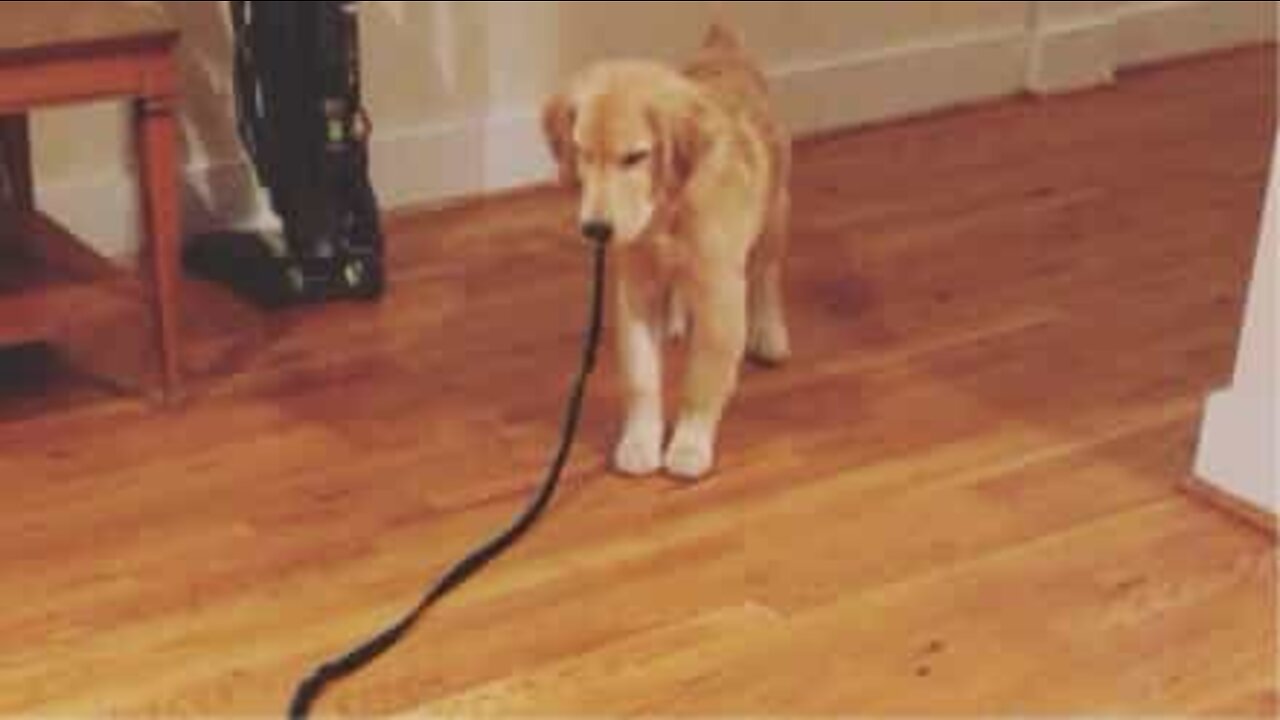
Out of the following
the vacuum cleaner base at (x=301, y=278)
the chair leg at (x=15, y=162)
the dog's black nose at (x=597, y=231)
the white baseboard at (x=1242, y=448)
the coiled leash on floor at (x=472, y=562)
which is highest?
the dog's black nose at (x=597, y=231)

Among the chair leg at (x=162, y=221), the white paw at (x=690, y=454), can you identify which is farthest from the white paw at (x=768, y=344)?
the chair leg at (x=162, y=221)

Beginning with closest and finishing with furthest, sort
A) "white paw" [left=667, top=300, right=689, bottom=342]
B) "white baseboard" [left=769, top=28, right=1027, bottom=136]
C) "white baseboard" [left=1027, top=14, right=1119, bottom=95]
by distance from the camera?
"white paw" [left=667, top=300, right=689, bottom=342], "white baseboard" [left=769, top=28, right=1027, bottom=136], "white baseboard" [left=1027, top=14, right=1119, bottom=95]

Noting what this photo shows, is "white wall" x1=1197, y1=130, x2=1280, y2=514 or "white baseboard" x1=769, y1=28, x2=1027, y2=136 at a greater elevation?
"white wall" x1=1197, y1=130, x2=1280, y2=514

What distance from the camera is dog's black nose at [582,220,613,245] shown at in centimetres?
220

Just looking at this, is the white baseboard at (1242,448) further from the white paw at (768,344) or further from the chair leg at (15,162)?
the chair leg at (15,162)

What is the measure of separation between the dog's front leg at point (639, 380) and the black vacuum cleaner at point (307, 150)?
691 mm

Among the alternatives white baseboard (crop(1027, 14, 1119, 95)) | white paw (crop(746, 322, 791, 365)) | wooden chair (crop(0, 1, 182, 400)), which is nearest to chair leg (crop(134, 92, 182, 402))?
wooden chair (crop(0, 1, 182, 400))

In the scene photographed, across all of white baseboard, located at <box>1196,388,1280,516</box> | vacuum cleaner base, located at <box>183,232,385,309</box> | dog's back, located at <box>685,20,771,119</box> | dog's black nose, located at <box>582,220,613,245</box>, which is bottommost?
vacuum cleaner base, located at <box>183,232,385,309</box>

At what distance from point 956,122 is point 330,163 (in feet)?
5.02

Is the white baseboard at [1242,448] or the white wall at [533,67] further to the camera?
the white wall at [533,67]

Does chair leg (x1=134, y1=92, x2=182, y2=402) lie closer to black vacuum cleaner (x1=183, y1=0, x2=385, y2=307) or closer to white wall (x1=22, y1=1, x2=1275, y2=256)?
black vacuum cleaner (x1=183, y1=0, x2=385, y2=307)

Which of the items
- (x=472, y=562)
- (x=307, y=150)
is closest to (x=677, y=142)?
(x=472, y=562)

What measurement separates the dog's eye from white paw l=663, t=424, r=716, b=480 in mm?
412

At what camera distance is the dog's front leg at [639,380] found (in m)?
2.41
